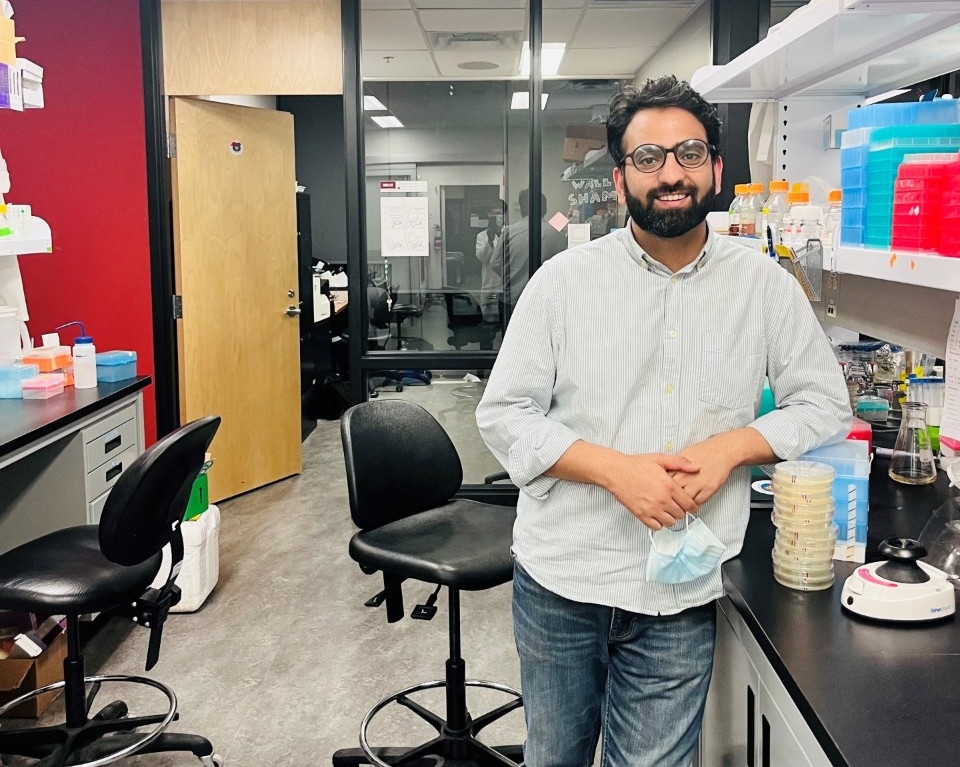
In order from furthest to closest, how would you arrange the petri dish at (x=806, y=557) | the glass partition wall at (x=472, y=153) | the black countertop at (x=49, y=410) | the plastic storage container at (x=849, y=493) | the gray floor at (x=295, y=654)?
1. the glass partition wall at (x=472, y=153)
2. the gray floor at (x=295, y=654)
3. the black countertop at (x=49, y=410)
4. the plastic storage container at (x=849, y=493)
5. the petri dish at (x=806, y=557)

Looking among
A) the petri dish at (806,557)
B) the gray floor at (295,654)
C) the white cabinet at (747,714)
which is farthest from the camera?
the gray floor at (295,654)

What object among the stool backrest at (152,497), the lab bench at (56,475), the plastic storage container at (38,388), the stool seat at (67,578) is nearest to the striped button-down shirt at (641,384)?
the stool backrest at (152,497)

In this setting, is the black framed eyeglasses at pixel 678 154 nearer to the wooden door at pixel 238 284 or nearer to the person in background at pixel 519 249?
the person in background at pixel 519 249

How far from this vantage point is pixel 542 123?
454cm

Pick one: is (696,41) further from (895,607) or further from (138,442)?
(895,607)

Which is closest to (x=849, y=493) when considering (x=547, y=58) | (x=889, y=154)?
(x=889, y=154)

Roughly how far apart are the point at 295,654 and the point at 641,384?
2.07 meters

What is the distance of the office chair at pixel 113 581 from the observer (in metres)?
2.15

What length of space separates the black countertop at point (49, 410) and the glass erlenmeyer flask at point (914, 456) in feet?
7.03

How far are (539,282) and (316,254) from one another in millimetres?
7509

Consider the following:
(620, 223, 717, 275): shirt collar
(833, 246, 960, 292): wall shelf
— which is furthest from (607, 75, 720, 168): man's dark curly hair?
(833, 246, 960, 292): wall shelf

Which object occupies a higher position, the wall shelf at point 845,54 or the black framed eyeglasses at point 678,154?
the wall shelf at point 845,54

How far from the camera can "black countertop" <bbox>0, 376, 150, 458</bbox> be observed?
2.52 m

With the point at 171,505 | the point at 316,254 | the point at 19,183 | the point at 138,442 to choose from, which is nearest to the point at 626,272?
the point at 171,505
